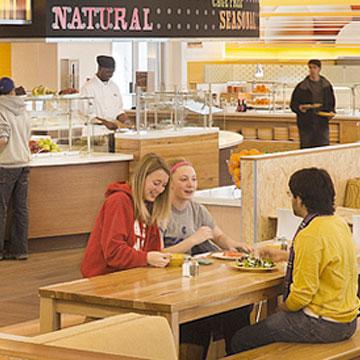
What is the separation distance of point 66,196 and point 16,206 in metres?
0.67

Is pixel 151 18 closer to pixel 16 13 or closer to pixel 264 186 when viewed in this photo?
pixel 16 13

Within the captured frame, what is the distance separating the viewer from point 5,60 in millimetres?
16562

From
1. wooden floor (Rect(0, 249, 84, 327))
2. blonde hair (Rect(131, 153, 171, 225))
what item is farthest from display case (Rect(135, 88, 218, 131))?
blonde hair (Rect(131, 153, 171, 225))

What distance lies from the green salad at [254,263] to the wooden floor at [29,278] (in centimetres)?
217

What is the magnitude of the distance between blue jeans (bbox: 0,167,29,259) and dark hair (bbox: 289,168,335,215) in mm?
4701

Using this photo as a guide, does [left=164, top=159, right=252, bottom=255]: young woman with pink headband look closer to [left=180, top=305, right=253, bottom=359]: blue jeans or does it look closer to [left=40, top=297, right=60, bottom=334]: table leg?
[left=180, top=305, right=253, bottom=359]: blue jeans

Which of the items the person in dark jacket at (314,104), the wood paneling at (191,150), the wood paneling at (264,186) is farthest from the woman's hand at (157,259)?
the person in dark jacket at (314,104)

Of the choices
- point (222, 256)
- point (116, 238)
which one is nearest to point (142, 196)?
point (116, 238)

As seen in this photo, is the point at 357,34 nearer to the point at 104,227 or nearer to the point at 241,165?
the point at 241,165

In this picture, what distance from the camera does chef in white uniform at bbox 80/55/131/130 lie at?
11016 mm

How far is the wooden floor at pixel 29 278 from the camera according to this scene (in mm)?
7344

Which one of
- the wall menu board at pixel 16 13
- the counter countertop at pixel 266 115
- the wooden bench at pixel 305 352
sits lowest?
the wooden bench at pixel 305 352

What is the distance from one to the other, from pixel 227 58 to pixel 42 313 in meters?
14.3

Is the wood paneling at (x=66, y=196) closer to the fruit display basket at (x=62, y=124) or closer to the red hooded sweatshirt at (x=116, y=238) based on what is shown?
the fruit display basket at (x=62, y=124)
